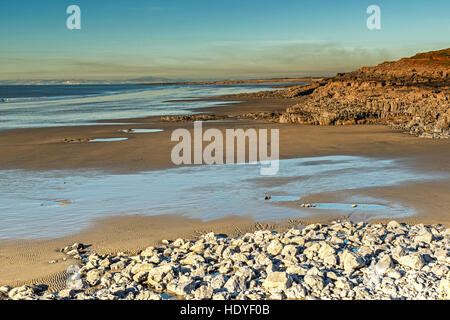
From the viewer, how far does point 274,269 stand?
235 inches

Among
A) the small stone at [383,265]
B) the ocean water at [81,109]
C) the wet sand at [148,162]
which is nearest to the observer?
the small stone at [383,265]

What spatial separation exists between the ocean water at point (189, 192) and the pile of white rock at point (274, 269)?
1.72 meters

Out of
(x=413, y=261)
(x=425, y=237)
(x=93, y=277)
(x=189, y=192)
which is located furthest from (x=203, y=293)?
(x=189, y=192)

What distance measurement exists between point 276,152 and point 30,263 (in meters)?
10.5

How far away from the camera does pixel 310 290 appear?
5.53 m

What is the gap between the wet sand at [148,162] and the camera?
7191 millimetres

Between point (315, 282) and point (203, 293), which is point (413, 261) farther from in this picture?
point (203, 293)

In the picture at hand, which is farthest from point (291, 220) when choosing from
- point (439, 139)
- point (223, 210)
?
point (439, 139)

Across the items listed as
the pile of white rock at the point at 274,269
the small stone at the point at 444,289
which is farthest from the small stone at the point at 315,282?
the small stone at the point at 444,289

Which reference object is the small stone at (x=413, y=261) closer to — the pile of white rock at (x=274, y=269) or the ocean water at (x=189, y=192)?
the pile of white rock at (x=274, y=269)

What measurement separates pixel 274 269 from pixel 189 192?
5005mm

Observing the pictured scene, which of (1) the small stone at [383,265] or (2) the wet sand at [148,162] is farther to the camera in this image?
(2) the wet sand at [148,162]

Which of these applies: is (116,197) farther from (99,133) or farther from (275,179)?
(99,133)

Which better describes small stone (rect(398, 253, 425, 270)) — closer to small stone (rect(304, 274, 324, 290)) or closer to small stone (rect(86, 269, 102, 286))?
small stone (rect(304, 274, 324, 290))
